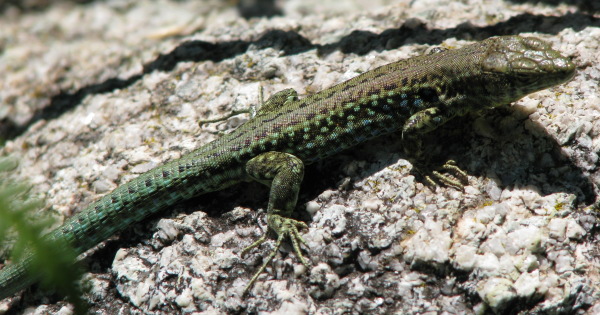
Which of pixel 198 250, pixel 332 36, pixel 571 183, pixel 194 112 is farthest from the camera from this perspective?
pixel 332 36

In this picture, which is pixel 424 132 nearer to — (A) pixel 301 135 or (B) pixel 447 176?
(B) pixel 447 176

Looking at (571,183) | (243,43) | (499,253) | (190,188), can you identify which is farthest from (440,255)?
(243,43)

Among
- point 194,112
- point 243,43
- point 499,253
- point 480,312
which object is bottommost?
point 480,312

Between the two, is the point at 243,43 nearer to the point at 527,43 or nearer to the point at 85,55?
the point at 85,55

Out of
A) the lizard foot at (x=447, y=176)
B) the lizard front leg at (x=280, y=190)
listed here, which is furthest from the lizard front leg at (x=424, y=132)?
the lizard front leg at (x=280, y=190)

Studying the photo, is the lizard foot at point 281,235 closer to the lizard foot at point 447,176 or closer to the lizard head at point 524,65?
the lizard foot at point 447,176
